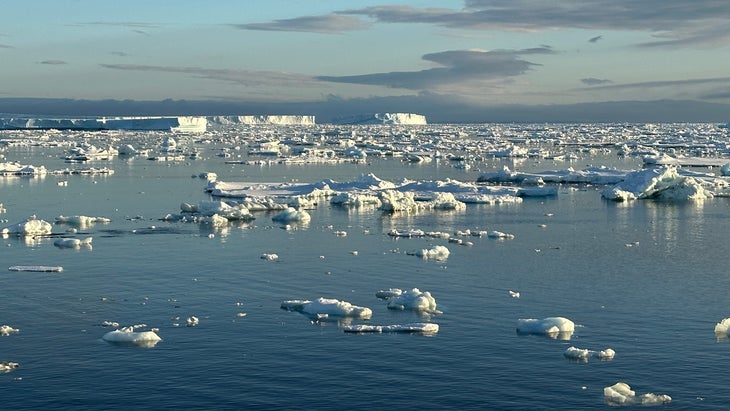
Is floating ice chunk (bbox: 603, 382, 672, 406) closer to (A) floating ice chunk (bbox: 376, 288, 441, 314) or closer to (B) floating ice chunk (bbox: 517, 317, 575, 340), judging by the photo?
(B) floating ice chunk (bbox: 517, 317, 575, 340)

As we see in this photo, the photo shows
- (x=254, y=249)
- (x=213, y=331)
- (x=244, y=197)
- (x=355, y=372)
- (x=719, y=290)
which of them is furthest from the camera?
(x=244, y=197)

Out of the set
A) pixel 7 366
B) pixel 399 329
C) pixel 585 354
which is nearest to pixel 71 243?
pixel 7 366

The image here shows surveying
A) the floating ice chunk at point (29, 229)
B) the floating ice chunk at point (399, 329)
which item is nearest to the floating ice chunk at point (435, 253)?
the floating ice chunk at point (399, 329)

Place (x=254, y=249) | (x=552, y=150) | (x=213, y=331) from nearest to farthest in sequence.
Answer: (x=213, y=331) < (x=254, y=249) < (x=552, y=150)

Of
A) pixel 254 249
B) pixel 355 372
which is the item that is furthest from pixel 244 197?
pixel 355 372

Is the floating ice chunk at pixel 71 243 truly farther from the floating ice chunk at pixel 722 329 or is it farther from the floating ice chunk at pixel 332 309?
the floating ice chunk at pixel 722 329

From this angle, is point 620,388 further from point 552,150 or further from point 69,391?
point 552,150

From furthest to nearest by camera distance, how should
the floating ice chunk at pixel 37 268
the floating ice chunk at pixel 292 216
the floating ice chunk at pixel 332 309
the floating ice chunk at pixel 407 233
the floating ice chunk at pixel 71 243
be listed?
1. the floating ice chunk at pixel 292 216
2. the floating ice chunk at pixel 407 233
3. the floating ice chunk at pixel 71 243
4. the floating ice chunk at pixel 37 268
5. the floating ice chunk at pixel 332 309
